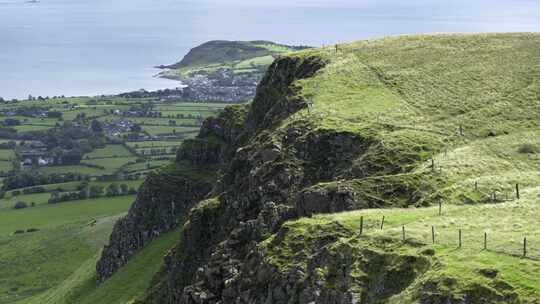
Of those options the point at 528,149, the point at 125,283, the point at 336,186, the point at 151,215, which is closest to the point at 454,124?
the point at 528,149

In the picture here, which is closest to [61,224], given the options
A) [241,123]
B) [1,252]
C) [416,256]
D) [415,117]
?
[1,252]

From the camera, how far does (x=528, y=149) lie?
60000 mm

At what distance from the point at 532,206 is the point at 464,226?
17.6ft

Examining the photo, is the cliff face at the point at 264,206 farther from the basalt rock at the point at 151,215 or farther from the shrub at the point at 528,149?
the basalt rock at the point at 151,215

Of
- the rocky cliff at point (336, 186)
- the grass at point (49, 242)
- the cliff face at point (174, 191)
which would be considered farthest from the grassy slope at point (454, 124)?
the grass at point (49, 242)

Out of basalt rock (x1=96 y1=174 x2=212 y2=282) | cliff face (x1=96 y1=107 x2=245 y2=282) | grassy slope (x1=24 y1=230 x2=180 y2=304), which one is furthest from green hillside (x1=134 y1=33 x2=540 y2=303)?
basalt rock (x1=96 y1=174 x2=212 y2=282)

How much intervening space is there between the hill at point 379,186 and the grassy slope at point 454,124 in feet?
0.50

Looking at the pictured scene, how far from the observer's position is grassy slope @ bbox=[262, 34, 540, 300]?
41094 mm

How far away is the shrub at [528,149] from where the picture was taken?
5975cm

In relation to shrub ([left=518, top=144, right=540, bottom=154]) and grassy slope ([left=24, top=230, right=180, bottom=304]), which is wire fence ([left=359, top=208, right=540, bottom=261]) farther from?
grassy slope ([left=24, top=230, right=180, bottom=304])

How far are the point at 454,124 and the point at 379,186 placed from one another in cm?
1689

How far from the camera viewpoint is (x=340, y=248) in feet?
140

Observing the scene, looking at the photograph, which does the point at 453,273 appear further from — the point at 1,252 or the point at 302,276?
the point at 1,252

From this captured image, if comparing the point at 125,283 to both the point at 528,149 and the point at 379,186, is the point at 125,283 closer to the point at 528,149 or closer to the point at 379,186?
the point at 379,186
